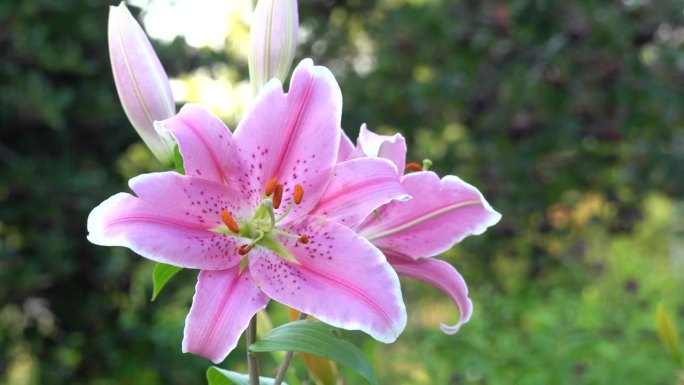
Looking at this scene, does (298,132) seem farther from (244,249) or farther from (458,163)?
(458,163)

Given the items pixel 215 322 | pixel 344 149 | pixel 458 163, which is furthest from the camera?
pixel 458 163

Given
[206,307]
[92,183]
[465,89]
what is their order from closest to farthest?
1. [206,307]
2. [92,183]
3. [465,89]

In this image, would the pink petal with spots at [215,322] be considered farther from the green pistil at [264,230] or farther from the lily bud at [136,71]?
the lily bud at [136,71]

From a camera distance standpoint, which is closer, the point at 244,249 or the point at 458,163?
the point at 244,249

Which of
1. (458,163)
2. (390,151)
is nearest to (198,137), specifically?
(390,151)

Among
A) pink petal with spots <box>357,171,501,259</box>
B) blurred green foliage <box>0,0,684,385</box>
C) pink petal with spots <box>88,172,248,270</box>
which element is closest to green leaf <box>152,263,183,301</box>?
pink petal with spots <box>88,172,248,270</box>

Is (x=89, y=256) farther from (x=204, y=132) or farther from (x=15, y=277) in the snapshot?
(x=204, y=132)

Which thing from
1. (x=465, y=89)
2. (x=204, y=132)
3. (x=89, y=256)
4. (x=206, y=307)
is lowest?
(x=89, y=256)

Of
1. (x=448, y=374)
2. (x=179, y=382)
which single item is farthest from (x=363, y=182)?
(x=179, y=382)
